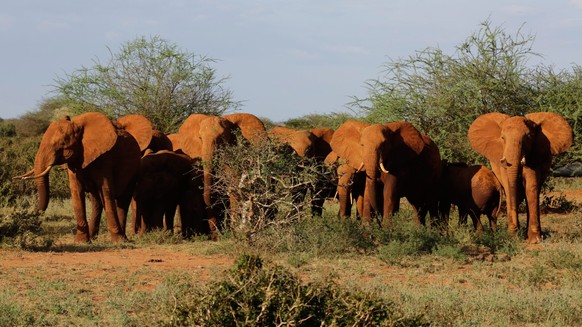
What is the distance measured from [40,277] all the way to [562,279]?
575 centimetres

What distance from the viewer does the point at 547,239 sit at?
14906 mm

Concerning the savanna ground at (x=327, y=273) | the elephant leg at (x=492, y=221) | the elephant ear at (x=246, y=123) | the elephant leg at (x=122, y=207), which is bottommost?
the savanna ground at (x=327, y=273)

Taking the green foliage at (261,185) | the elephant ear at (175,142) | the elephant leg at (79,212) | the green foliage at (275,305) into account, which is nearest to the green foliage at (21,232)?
the elephant leg at (79,212)

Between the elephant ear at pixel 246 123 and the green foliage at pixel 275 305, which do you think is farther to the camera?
the elephant ear at pixel 246 123

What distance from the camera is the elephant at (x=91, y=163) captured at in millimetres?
14430

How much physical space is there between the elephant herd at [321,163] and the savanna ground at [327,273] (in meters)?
0.76

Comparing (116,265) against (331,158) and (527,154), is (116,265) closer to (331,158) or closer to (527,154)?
(527,154)

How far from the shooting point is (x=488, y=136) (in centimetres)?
1625

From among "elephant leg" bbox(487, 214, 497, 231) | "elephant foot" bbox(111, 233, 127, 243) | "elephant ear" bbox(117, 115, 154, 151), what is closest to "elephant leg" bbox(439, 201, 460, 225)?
"elephant leg" bbox(487, 214, 497, 231)

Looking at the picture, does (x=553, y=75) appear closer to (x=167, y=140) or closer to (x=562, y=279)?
(x=167, y=140)

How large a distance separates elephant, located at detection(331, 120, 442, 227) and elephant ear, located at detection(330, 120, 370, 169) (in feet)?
0.07

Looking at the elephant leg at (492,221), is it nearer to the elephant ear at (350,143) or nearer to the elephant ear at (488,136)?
the elephant ear at (488,136)

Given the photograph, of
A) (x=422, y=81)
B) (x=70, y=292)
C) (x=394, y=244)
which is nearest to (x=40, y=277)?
(x=70, y=292)

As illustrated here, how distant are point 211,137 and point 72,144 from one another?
2267 millimetres
